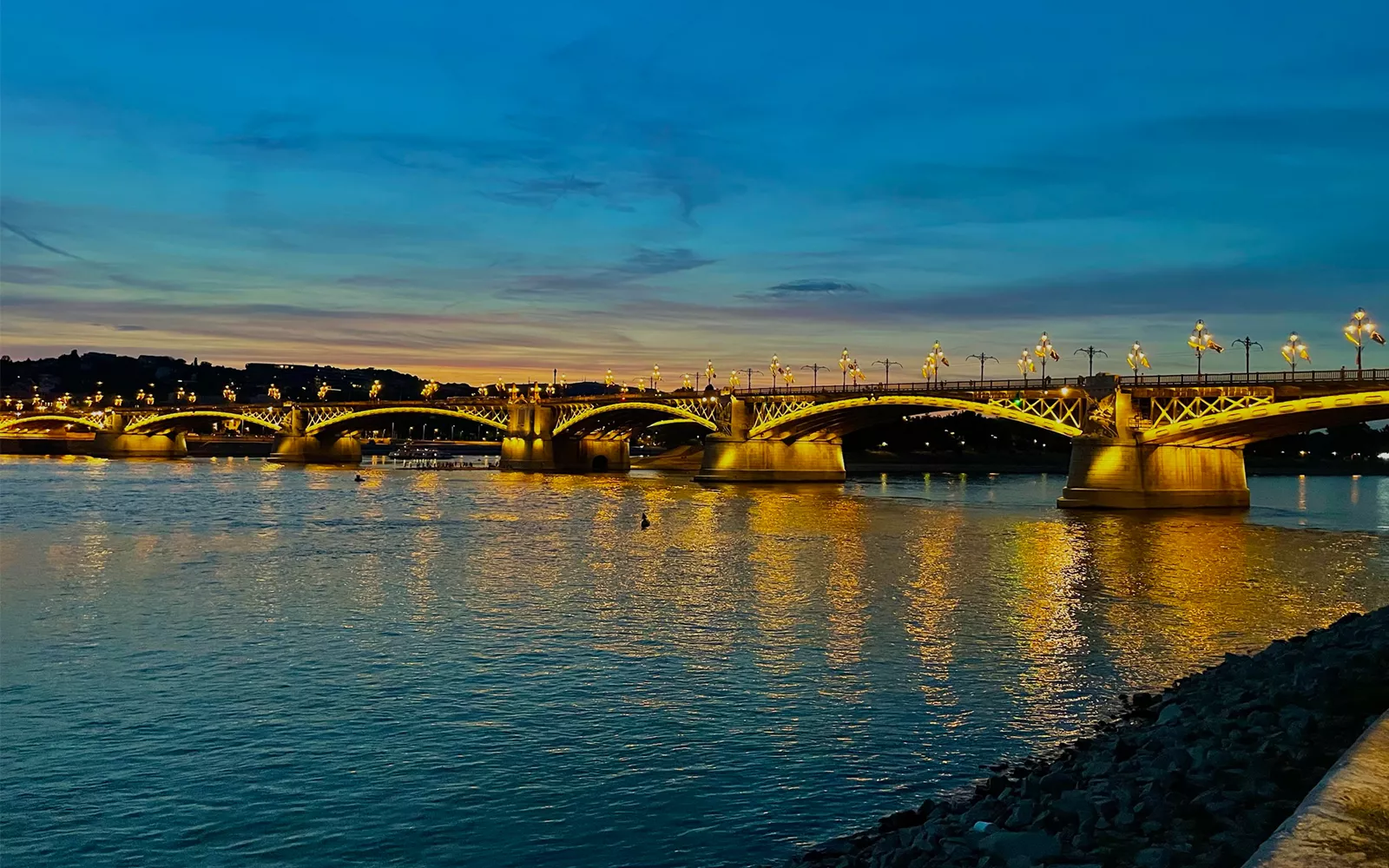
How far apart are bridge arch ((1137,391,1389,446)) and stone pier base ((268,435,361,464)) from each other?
127177 mm

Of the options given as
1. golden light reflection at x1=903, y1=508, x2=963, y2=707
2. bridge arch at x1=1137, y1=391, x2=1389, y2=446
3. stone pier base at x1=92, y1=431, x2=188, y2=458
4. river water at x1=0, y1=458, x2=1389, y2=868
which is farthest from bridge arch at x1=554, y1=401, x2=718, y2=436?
stone pier base at x1=92, y1=431, x2=188, y2=458

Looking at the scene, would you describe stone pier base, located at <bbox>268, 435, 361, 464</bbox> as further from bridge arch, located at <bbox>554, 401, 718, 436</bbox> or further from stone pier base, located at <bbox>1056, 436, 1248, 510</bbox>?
stone pier base, located at <bbox>1056, 436, 1248, 510</bbox>

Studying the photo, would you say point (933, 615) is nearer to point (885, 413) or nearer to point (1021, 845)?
point (1021, 845)

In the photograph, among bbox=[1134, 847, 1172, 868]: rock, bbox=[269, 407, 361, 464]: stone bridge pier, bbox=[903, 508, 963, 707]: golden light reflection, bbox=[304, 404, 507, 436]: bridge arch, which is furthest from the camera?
bbox=[269, 407, 361, 464]: stone bridge pier

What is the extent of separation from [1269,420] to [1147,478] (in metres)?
7.90

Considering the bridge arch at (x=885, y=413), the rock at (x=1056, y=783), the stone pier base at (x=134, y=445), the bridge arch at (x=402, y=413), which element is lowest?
the rock at (x=1056, y=783)

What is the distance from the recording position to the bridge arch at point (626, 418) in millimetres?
116500

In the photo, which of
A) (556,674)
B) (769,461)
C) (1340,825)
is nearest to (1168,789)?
(1340,825)

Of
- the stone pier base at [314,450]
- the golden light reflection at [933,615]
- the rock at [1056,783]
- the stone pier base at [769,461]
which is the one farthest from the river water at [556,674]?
the stone pier base at [314,450]

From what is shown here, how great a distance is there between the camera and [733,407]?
4424 inches

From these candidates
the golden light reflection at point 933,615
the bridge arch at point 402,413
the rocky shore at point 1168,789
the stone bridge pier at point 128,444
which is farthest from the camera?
the stone bridge pier at point 128,444

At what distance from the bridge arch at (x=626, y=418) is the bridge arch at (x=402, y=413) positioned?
9444mm

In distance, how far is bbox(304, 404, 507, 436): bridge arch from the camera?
140 metres

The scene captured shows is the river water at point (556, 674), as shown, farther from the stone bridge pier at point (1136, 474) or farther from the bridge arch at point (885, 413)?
the bridge arch at point (885, 413)
